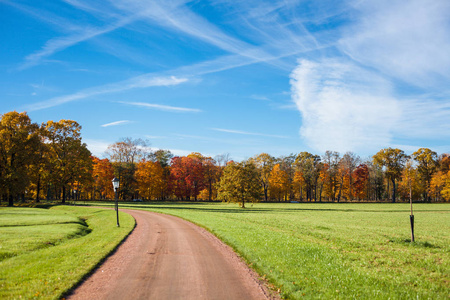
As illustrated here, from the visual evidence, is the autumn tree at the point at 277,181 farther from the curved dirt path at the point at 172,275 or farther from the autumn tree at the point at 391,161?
the curved dirt path at the point at 172,275

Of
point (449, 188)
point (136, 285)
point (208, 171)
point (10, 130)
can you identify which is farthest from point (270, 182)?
point (136, 285)

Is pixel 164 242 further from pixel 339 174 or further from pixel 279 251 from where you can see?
pixel 339 174

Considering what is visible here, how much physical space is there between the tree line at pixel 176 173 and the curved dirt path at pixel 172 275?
148ft

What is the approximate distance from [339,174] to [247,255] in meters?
96.6

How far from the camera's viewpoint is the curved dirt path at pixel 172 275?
7816mm

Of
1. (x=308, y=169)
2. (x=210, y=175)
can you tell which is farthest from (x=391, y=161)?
(x=210, y=175)

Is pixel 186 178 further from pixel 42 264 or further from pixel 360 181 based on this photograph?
pixel 42 264

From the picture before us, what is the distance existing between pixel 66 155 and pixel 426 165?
110 meters

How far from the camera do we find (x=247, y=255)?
12.3 meters

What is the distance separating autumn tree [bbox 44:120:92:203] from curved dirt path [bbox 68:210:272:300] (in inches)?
2011

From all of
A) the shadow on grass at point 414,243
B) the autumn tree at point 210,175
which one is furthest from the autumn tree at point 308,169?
the shadow on grass at point 414,243

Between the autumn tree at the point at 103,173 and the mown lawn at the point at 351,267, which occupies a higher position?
the autumn tree at the point at 103,173

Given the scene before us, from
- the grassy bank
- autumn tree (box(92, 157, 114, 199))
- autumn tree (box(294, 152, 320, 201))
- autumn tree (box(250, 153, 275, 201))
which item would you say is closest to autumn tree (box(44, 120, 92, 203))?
autumn tree (box(92, 157, 114, 199))

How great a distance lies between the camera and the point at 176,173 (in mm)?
96250
